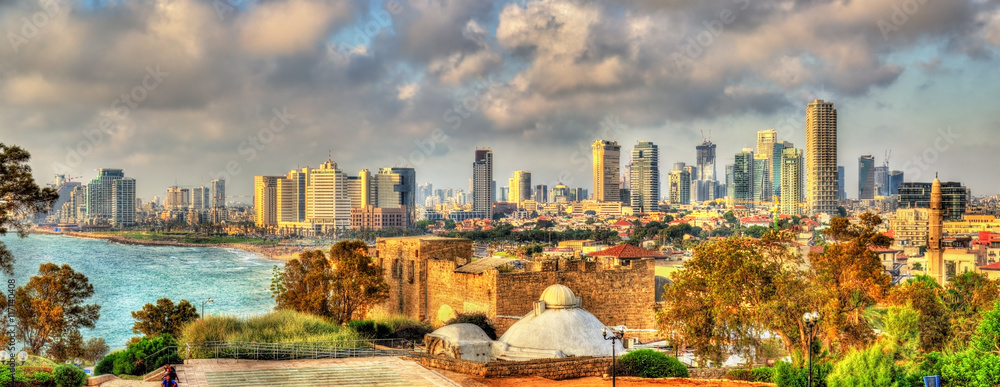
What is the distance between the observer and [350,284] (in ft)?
72.6

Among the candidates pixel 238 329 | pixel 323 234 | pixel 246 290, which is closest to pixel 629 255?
pixel 246 290

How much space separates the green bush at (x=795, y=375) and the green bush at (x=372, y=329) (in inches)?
395

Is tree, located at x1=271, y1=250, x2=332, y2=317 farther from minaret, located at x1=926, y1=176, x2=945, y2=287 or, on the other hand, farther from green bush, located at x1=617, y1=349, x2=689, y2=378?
minaret, located at x1=926, y1=176, x2=945, y2=287

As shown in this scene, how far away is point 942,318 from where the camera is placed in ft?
62.1

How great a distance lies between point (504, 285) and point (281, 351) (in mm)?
6020

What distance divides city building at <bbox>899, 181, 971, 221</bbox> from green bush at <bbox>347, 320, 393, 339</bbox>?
346 ft

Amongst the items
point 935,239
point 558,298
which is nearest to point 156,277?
point 935,239

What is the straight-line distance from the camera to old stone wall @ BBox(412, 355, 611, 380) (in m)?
13.8

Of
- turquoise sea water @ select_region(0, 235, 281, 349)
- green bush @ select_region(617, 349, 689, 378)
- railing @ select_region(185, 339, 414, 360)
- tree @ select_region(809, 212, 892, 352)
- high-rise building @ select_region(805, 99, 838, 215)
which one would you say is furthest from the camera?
high-rise building @ select_region(805, 99, 838, 215)

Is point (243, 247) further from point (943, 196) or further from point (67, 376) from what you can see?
point (67, 376)

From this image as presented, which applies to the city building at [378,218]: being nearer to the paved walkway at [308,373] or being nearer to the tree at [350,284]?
the tree at [350,284]

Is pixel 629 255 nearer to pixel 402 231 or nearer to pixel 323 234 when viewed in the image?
pixel 402 231

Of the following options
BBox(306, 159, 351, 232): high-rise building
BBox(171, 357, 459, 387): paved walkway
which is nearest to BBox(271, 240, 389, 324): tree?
BBox(171, 357, 459, 387): paved walkway

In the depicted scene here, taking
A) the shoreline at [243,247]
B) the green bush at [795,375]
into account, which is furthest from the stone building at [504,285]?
the shoreline at [243,247]
